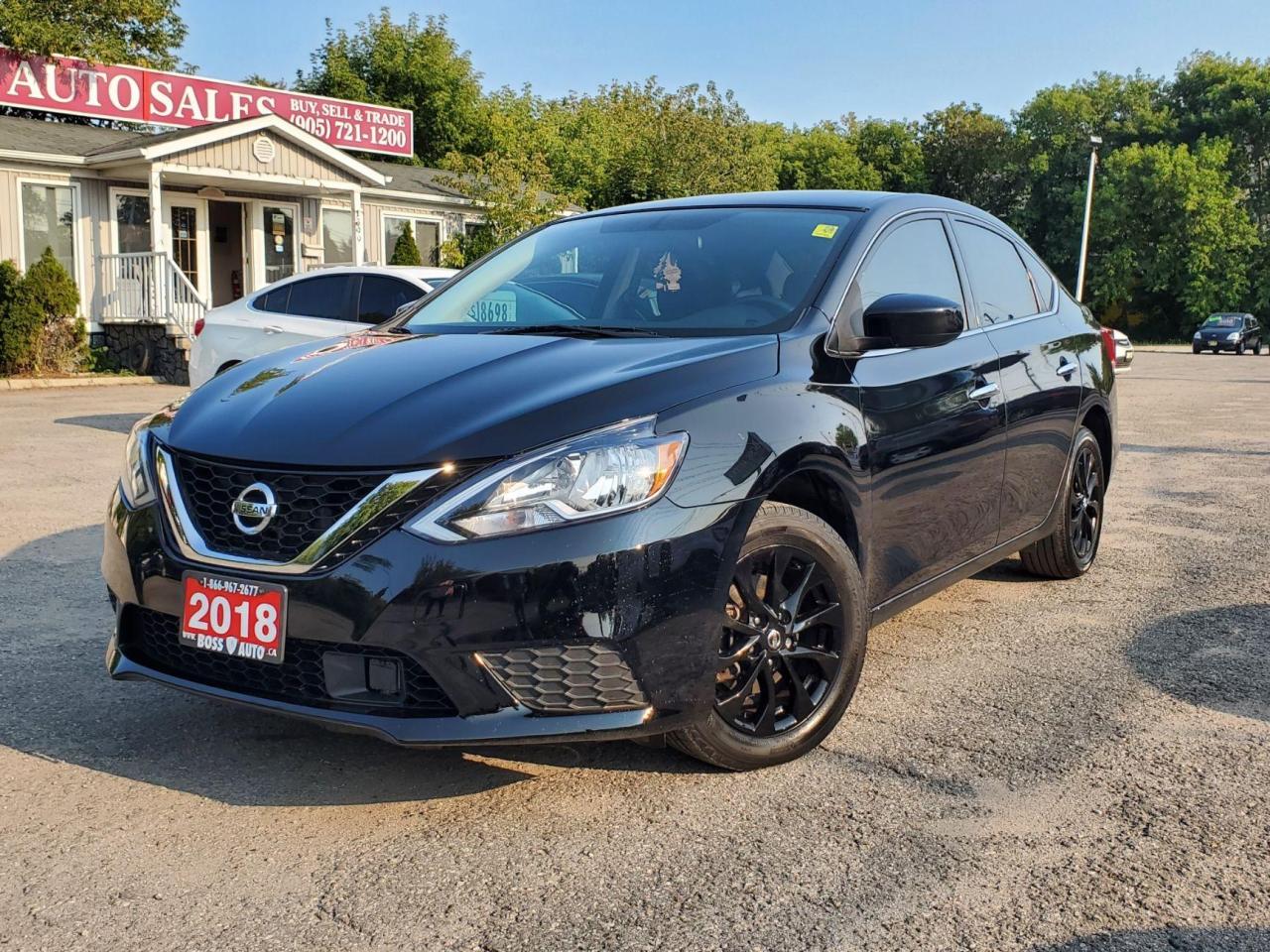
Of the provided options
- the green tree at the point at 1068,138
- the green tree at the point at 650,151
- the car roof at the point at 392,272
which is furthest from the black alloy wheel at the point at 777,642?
the green tree at the point at 1068,138

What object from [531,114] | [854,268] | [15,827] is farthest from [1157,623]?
[531,114]

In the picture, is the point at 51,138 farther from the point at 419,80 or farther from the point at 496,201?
the point at 419,80

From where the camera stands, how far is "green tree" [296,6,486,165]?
43688 millimetres

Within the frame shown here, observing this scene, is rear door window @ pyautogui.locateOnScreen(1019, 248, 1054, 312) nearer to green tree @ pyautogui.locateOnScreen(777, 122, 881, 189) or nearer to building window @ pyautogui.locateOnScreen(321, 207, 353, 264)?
building window @ pyautogui.locateOnScreen(321, 207, 353, 264)

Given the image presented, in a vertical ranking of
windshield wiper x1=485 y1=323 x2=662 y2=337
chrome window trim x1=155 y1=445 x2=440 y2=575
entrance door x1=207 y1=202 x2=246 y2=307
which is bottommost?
chrome window trim x1=155 y1=445 x2=440 y2=575

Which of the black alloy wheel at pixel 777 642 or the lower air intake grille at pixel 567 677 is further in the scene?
the black alloy wheel at pixel 777 642

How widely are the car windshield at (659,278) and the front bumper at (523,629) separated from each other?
102 centimetres

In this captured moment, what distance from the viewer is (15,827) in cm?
293

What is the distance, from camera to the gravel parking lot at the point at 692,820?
8.26 ft

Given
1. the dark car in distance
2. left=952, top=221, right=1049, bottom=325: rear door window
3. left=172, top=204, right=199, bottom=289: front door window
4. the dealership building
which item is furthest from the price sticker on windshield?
the dark car in distance

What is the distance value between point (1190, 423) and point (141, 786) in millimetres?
13152

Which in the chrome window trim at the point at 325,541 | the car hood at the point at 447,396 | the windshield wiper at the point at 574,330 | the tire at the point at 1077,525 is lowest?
the tire at the point at 1077,525

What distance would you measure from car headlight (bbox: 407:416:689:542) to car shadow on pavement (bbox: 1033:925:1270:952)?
1.33m

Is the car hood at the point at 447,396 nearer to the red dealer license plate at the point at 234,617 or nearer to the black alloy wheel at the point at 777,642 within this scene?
the red dealer license plate at the point at 234,617
